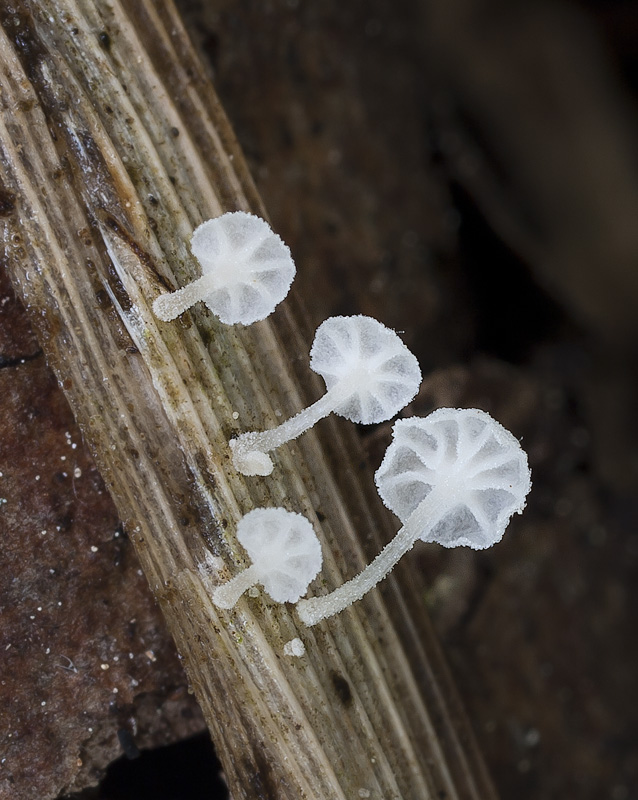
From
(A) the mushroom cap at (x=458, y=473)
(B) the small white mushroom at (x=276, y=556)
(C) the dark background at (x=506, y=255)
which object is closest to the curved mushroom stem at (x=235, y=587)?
(B) the small white mushroom at (x=276, y=556)

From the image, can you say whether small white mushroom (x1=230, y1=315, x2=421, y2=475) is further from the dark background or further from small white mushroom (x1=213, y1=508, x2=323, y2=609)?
the dark background

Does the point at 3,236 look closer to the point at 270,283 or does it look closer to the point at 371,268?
the point at 270,283

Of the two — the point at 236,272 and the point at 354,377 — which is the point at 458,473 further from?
the point at 236,272

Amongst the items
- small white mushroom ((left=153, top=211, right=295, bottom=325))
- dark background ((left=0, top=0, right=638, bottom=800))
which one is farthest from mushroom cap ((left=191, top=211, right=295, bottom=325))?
dark background ((left=0, top=0, right=638, bottom=800))

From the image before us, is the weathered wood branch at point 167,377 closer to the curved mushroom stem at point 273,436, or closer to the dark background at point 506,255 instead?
the curved mushroom stem at point 273,436

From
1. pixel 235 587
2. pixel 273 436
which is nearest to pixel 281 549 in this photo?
pixel 235 587
